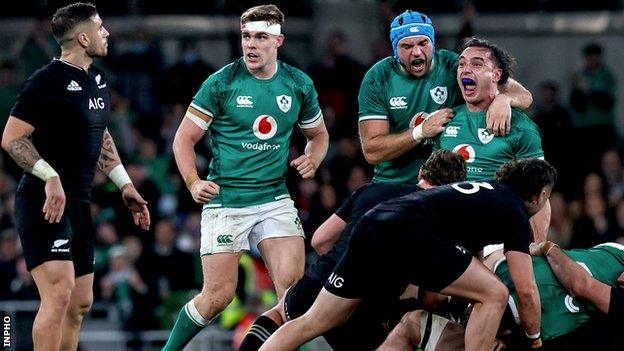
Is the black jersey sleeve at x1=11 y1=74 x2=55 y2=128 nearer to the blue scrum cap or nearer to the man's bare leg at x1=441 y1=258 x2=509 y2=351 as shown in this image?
the blue scrum cap

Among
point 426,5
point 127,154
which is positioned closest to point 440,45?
point 426,5

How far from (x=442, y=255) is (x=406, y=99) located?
205 cm

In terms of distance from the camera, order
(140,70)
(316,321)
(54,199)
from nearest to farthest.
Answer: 1. (316,321)
2. (54,199)
3. (140,70)

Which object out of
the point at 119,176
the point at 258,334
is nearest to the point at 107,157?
the point at 119,176

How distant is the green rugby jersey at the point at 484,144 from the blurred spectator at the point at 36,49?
849 centimetres

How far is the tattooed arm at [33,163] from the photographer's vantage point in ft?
32.8

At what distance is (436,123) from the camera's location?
10.6 m

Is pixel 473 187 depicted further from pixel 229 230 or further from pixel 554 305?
pixel 229 230

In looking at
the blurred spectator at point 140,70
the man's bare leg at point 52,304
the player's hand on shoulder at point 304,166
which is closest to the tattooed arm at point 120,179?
the man's bare leg at point 52,304

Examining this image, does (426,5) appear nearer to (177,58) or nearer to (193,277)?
(177,58)

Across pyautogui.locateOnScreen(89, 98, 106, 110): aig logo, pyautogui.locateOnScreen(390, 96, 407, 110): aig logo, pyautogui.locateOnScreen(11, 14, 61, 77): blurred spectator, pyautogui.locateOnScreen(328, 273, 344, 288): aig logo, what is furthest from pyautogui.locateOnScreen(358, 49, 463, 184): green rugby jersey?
pyautogui.locateOnScreen(11, 14, 61, 77): blurred spectator

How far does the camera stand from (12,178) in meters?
17.8

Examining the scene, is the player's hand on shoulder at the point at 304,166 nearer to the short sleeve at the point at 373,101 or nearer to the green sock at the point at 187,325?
the short sleeve at the point at 373,101

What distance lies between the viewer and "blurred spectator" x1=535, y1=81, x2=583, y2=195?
1680 centimetres
